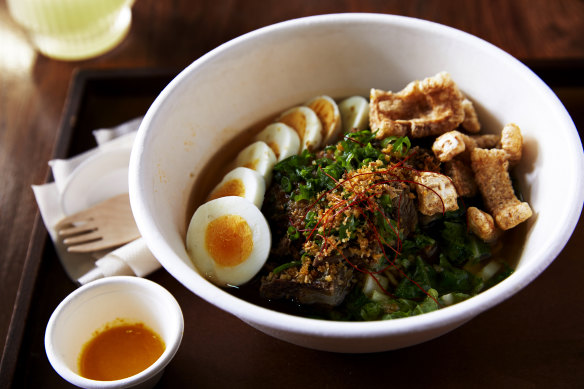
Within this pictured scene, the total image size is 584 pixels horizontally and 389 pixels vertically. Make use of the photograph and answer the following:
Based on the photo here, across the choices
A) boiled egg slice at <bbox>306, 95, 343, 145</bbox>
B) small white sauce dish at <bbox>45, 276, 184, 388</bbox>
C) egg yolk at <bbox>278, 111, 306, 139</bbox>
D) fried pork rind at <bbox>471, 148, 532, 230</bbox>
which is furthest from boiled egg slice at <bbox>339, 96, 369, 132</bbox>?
small white sauce dish at <bbox>45, 276, 184, 388</bbox>

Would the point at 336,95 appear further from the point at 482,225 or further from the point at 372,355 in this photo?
the point at 372,355

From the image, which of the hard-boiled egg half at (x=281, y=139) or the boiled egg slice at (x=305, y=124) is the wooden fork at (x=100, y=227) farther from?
the boiled egg slice at (x=305, y=124)

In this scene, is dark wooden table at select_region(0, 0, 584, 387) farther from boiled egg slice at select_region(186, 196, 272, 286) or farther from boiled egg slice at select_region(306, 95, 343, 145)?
boiled egg slice at select_region(306, 95, 343, 145)

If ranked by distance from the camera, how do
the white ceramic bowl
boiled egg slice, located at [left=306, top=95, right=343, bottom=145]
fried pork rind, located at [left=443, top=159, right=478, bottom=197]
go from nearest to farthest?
the white ceramic bowl < fried pork rind, located at [left=443, top=159, right=478, bottom=197] < boiled egg slice, located at [left=306, top=95, right=343, bottom=145]

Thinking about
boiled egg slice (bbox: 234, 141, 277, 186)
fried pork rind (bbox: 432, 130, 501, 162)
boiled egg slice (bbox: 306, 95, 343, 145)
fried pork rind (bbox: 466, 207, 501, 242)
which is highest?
fried pork rind (bbox: 432, 130, 501, 162)

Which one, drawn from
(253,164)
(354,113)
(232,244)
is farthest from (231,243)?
(354,113)

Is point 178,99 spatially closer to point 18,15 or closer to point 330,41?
point 330,41

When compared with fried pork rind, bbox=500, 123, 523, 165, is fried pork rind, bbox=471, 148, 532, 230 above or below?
below
